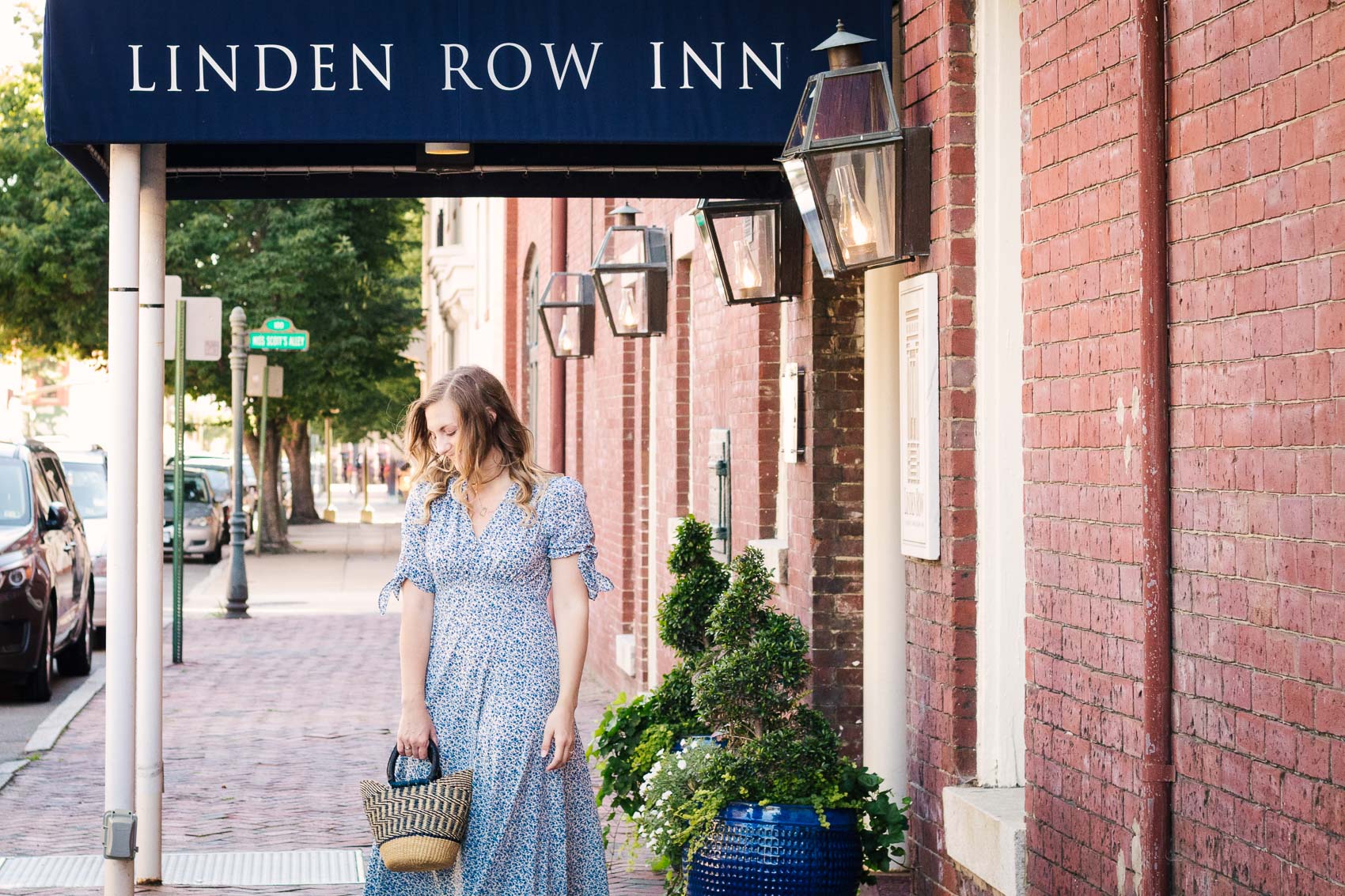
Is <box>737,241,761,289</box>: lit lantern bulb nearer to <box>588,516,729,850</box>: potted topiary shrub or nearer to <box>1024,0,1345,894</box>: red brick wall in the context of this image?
<box>588,516,729,850</box>: potted topiary shrub

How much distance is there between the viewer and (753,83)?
5750 mm

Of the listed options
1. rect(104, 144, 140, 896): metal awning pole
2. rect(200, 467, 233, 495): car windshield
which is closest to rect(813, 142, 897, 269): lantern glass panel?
rect(104, 144, 140, 896): metal awning pole

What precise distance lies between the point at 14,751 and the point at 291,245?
18.4 meters

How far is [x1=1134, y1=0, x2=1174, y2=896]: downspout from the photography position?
3.98m

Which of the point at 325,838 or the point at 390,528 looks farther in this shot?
the point at 390,528

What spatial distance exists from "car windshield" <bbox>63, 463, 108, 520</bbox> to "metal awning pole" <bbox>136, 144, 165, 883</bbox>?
11769 millimetres

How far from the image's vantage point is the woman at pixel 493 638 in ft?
15.5

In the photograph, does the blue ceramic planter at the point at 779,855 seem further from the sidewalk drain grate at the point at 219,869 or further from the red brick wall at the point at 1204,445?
the sidewalk drain grate at the point at 219,869

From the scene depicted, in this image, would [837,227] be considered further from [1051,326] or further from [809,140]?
[1051,326]

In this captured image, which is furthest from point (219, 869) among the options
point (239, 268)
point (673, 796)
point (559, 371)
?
point (239, 268)

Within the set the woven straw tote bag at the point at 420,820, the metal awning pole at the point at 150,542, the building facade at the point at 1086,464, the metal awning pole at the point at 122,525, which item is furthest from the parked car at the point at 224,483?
the woven straw tote bag at the point at 420,820

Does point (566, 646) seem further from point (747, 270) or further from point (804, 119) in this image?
point (747, 270)

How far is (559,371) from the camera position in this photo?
16062 millimetres

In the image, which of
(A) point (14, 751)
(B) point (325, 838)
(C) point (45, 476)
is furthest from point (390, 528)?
(B) point (325, 838)
